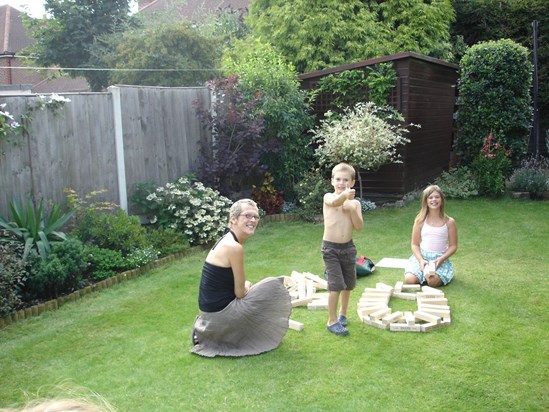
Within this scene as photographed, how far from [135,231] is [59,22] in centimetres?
1986

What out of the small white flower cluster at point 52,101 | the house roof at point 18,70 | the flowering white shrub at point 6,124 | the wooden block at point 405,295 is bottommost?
the wooden block at point 405,295

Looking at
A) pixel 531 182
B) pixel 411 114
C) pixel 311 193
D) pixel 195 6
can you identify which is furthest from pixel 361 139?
pixel 195 6

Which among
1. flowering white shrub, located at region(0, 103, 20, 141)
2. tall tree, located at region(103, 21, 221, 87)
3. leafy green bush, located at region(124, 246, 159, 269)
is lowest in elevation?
leafy green bush, located at region(124, 246, 159, 269)

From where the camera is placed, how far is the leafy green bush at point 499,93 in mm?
13250

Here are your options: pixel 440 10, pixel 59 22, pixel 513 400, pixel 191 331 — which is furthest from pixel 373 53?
pixel 59 22

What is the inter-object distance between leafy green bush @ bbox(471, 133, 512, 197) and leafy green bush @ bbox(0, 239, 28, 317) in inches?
366

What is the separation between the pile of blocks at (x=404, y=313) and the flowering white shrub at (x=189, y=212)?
3.16 m

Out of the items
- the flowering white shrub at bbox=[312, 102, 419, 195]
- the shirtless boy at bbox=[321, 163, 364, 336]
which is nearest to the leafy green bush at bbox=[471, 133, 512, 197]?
the flowering white shrub at bbox=[312, 102, 419, 195]

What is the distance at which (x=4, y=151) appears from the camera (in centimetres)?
755

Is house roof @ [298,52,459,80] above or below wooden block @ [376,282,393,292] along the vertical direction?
above

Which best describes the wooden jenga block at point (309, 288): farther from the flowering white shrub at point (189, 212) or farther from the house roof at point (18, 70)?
the house roof at point (18, 70)

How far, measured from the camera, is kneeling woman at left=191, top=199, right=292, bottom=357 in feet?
17.4

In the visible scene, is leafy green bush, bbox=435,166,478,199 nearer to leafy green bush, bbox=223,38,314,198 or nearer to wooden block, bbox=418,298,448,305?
leafy green bush, bbox=223,38,314,198

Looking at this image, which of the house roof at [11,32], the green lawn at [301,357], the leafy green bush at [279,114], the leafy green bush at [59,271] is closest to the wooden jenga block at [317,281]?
the green lawn at [301,357]
